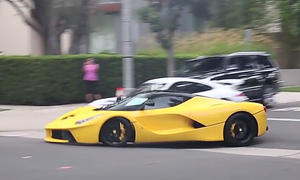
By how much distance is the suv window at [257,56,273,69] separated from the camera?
808 inches

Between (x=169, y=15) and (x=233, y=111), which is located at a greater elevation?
(x=169, y=15)

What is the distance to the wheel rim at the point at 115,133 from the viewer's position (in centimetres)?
1205

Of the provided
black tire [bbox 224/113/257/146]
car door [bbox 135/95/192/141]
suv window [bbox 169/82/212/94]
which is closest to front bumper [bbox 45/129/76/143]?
car door [bbox 135/95/192/141]

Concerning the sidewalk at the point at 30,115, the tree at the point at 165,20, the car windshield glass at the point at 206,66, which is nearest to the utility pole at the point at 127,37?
the sidewalk at the point at 30,115

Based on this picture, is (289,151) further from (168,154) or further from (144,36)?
(144,36)

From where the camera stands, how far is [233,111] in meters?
12.0

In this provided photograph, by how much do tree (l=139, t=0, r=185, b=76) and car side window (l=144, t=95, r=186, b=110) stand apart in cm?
911

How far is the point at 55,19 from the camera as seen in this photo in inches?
1008

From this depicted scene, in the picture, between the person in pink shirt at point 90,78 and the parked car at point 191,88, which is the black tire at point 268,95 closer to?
the parked car at point 191,88

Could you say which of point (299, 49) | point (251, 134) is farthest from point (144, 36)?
point (251, 134)

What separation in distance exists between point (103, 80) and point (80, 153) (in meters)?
11.9

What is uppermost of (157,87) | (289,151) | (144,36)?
(144,36)

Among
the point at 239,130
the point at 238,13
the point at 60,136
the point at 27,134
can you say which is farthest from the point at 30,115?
the point at 239,130

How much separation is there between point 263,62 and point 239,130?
8912 millimetres
